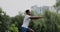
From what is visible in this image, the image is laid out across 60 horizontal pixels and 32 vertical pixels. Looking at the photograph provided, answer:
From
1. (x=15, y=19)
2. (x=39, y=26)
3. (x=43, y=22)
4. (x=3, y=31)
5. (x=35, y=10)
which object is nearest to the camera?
(x=43, y=22)

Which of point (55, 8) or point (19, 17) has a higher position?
point (55, 8)

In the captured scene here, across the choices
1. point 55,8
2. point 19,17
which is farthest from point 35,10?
point 55,8

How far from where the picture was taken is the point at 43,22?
42.6 meters

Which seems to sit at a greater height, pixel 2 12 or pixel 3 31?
pixel 2 12

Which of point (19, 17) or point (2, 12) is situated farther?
point (19, 17)

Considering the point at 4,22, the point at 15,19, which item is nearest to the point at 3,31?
the point at 4,22

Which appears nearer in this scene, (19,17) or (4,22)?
(4,22)

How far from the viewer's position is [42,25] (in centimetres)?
4438

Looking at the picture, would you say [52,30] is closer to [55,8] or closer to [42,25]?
[42,25]

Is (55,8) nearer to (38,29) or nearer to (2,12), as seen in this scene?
(38,29)

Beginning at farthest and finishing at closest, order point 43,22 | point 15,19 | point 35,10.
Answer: point 15,19, point 35,10, point 43,22

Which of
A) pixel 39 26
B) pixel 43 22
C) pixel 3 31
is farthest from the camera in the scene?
pixel 3 31

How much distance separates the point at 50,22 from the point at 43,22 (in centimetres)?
182

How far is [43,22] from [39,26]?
3880 millimetres
